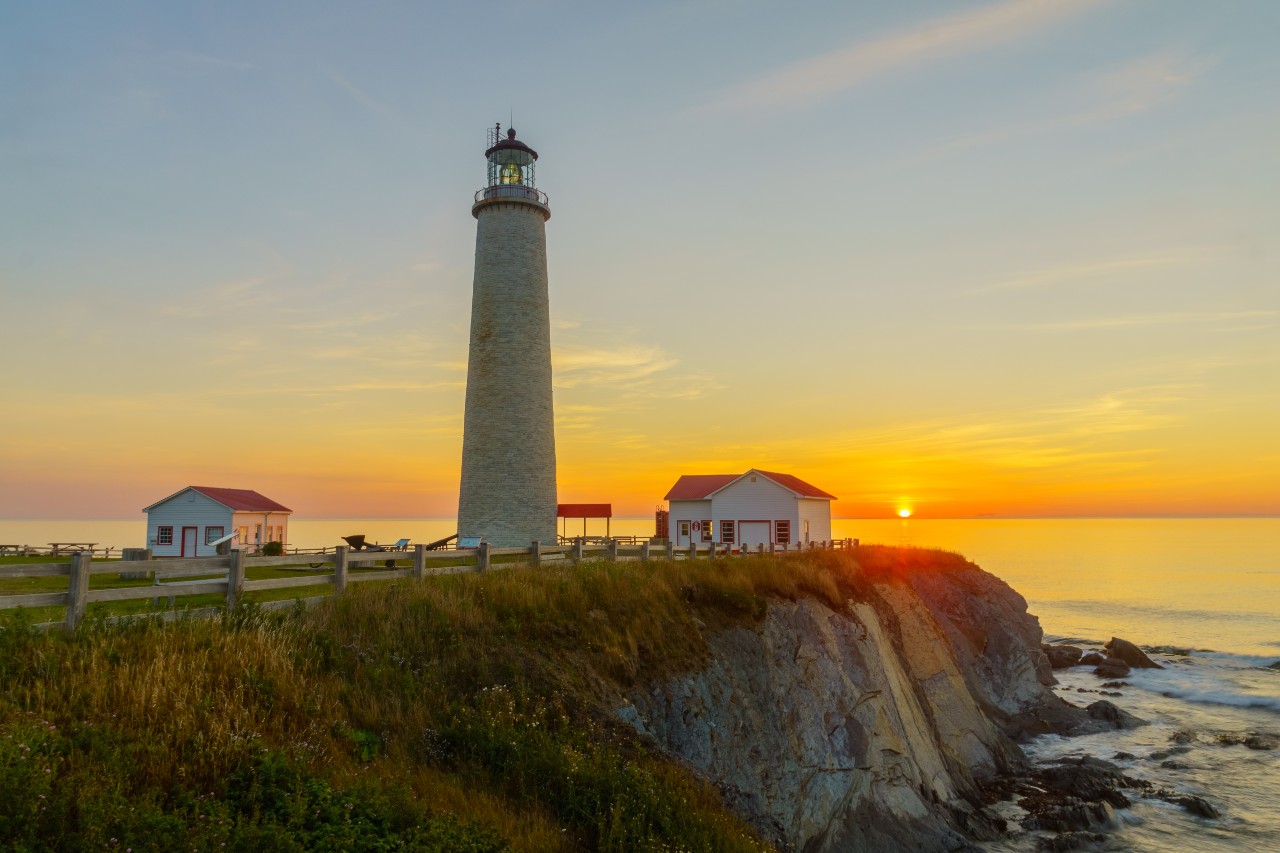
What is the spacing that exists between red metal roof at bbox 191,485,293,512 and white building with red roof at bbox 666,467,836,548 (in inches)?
899

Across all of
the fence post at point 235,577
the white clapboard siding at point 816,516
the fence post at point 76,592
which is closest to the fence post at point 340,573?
the fence post at point 235,577

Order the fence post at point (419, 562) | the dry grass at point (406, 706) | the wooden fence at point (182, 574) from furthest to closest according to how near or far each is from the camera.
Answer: the fence post at point (419, 562) < the wooden fence at point (182, 574) < the dry grass at point (406, 706)

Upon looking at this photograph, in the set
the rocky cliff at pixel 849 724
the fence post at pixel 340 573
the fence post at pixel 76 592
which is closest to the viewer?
the fence post at pixel 76 592

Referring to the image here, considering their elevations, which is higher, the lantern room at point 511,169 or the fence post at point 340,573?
the lantern room at point 511,169

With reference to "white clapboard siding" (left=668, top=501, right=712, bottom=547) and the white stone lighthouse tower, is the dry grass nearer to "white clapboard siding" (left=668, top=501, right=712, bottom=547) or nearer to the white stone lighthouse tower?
the white stone lighthouse tower

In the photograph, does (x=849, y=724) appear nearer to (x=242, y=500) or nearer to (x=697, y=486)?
(x=697, y=486)

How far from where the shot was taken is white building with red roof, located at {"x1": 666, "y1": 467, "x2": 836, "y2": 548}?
1734 inches

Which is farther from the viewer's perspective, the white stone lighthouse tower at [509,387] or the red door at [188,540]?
the red door at [188,540]

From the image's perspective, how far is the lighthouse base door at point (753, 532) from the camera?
44125mm

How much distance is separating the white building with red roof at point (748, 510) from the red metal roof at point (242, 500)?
75.0 feet

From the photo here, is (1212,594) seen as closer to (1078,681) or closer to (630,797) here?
(1078,681)

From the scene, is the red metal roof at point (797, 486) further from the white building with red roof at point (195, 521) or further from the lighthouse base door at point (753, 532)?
the white building with red roof at point (195, 521)

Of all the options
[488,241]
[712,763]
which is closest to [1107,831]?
[712,763]

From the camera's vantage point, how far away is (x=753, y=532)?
44.4 metres
